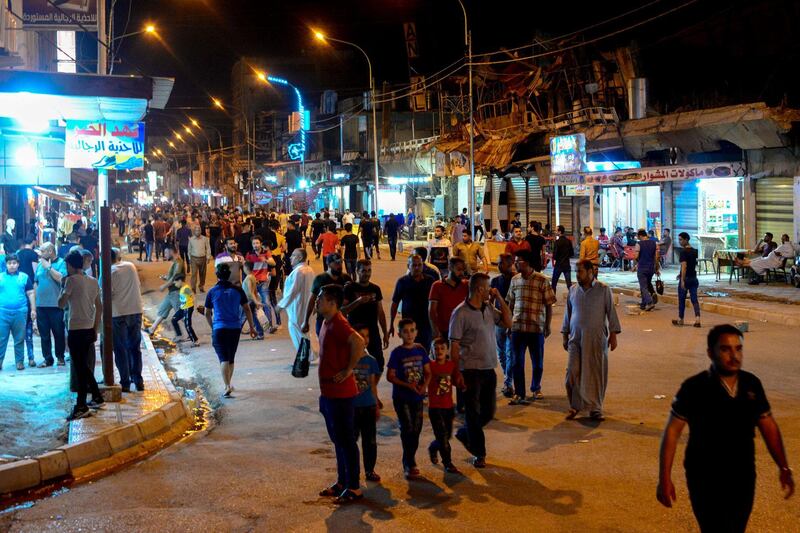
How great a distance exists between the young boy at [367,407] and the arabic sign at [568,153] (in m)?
22.9

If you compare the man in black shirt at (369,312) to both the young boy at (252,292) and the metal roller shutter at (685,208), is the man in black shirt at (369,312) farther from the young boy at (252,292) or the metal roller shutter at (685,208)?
the metal roller shutter at (685,208)

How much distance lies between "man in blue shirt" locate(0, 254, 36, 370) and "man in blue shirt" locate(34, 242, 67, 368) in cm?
25

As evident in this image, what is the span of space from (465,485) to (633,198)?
25354 millimetres

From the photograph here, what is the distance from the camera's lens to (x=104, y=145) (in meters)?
12.0

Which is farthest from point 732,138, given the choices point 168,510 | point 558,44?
point 168,510

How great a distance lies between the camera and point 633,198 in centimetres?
3133

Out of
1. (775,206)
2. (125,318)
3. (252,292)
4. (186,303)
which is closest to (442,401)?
(125,318)

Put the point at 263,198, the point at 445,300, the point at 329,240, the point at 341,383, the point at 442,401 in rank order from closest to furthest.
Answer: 1. the point at 341,383
2. the point at 442,401
3. the point at 445,300
4. the point at 329,240
5. the point at 263,198

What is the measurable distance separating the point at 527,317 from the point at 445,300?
124cm

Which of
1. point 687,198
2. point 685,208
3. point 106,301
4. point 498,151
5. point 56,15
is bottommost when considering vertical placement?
point 106,301

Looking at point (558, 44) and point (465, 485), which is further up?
point (558, 44)

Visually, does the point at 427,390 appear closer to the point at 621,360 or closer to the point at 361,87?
the point at 621,360

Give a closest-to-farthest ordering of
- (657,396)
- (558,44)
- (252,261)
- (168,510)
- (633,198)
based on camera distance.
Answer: (168,510), (657,396), (252,261), (633,198), (558,44)

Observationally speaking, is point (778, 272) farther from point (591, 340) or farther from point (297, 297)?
point (591, 340)
